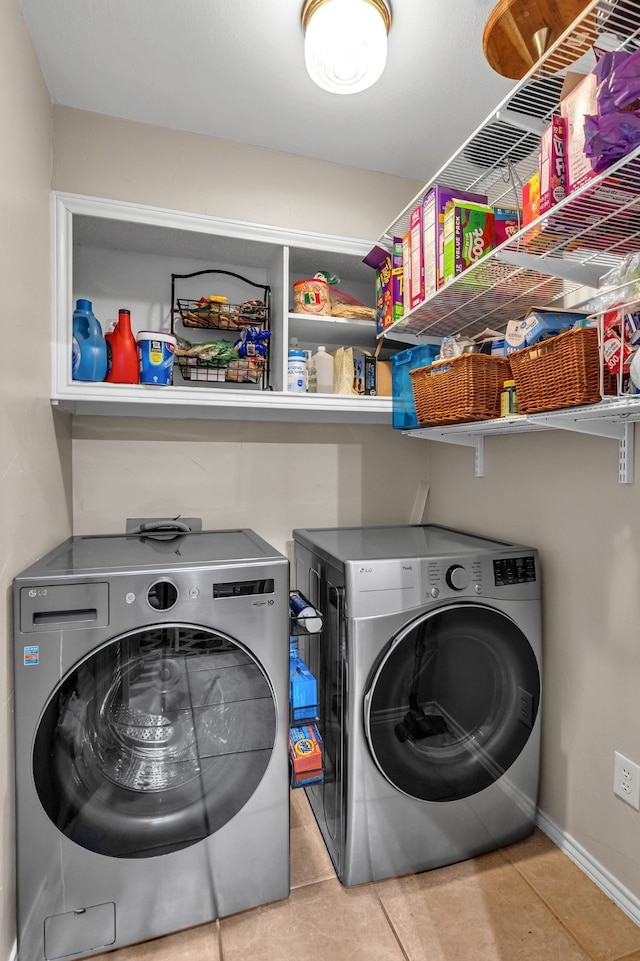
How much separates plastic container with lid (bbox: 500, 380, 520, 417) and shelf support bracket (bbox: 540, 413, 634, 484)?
0.14 meters

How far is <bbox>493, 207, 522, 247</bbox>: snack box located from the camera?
1.44 metres

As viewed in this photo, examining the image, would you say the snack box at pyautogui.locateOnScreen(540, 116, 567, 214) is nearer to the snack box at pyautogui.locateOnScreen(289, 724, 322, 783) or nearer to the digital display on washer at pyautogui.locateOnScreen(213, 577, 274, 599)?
the digital display on washer at pyautogui.locateOnScreen(213, 577, 274, 599)

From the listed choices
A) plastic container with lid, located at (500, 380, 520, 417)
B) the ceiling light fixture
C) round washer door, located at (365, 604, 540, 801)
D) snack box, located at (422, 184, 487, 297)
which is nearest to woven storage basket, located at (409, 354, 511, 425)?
plastic container with lid, located at (500, 380, 520, 417)

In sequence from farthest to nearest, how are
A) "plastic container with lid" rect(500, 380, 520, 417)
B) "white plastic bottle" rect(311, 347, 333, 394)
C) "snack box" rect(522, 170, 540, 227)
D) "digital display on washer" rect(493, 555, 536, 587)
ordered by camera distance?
"white plastic bottle" rect(311, 347, 333, 394), "digital display on washer" rect(493, 555, 536, 587), "plastic container with lid" rect(500, 380, 520, 417), "snack box" rect(522, 170, 540, 227)

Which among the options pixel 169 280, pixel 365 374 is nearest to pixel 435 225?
pixel 365 374

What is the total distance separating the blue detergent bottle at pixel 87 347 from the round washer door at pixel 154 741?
0.87m

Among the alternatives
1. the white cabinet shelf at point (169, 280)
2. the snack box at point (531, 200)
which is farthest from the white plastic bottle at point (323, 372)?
the snack box at point (531, 200)

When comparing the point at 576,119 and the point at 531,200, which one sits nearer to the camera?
the point at 576,119

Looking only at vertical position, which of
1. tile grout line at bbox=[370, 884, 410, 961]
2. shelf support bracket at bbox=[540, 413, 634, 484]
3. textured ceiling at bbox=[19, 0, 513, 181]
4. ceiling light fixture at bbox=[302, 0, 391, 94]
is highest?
textured ceiling at bbox=[19, 0, 513, 181]

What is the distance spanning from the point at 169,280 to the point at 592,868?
2469 millimetres

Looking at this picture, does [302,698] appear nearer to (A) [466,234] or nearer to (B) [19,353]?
(B) [19,353]

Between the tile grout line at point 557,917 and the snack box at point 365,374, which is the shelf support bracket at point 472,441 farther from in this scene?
the tile grout line at point 557,917

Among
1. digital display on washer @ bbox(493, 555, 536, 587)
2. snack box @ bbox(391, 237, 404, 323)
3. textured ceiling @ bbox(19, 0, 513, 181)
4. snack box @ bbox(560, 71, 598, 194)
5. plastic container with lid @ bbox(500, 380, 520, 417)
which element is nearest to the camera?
snack box @ bbox(560, 71, 598, 194)

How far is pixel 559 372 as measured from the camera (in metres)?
1.23
